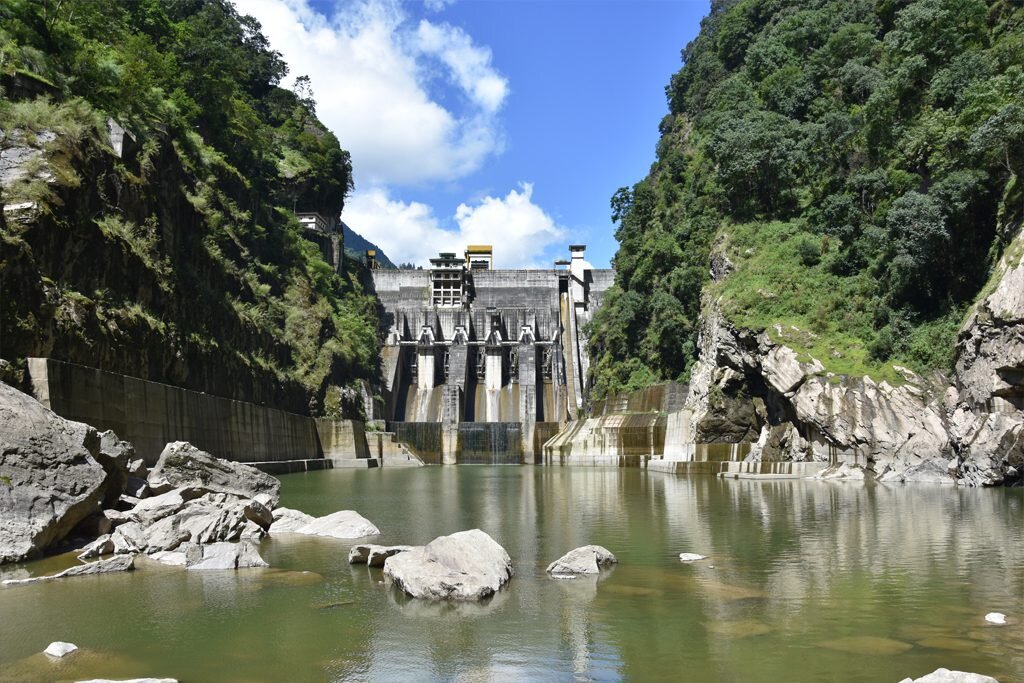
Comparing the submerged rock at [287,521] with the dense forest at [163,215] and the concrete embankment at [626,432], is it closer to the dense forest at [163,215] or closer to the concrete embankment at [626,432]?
the dense forest at [163,215]

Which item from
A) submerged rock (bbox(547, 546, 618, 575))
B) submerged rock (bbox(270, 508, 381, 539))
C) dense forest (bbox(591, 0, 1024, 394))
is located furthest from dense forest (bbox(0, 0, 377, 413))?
dense forest (bbox(591, 0, 1024, 394))

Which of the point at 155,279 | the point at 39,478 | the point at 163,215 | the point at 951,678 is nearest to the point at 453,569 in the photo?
the point at 951,678

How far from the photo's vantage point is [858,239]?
41.7m

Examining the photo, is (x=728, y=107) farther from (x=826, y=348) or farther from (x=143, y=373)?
(x=143, y=373)

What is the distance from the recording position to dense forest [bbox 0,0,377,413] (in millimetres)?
26672

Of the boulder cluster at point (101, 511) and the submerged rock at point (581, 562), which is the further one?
the boulder cluster at point (101, 511)

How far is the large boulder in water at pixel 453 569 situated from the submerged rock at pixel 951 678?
214 inches

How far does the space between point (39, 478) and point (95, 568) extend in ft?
6.42

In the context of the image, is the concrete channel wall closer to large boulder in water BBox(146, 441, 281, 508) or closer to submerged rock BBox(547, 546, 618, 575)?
large boulder in water BBox(146, 441, 281, 508)

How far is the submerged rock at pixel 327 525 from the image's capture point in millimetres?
16766

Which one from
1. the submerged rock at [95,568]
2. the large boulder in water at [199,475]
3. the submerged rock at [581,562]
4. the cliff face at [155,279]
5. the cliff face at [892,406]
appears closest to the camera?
the submerged rock at [95,568]

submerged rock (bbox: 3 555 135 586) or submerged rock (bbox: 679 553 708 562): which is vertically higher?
submerged rock (bbox: 3 555 135 586)

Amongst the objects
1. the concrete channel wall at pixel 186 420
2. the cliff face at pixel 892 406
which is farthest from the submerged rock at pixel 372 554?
the cliff face at pixel 892 406

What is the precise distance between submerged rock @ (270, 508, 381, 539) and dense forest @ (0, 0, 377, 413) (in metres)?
→ 10.6
